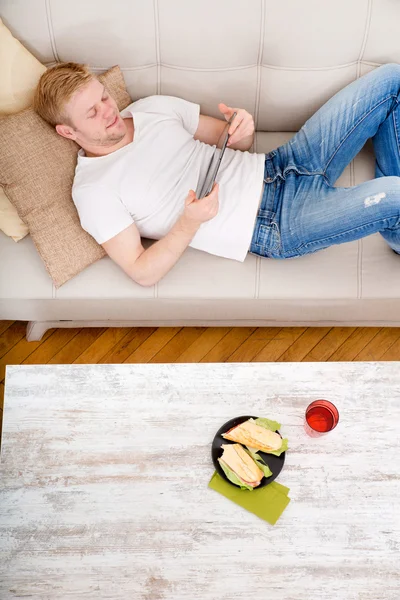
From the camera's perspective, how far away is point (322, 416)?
136cm

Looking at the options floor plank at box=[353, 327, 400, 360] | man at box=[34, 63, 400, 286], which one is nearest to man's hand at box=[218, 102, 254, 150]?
man at box=[34, 63, 400, 286]

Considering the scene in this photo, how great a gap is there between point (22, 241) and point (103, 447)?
647 mm

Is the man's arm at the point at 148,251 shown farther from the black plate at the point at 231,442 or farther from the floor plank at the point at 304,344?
the floor plank at the point at 304,344

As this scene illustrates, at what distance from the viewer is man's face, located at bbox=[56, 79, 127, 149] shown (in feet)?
4.62

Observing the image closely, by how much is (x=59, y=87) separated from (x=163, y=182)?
1.19ft

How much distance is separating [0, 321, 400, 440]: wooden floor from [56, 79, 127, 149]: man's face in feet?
2.47

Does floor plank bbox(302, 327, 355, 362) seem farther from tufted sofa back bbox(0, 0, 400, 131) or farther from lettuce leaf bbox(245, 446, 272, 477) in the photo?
tufted sofa back bbox(0, 0, 400, 131)

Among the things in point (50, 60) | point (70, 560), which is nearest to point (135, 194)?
point (50, 60)

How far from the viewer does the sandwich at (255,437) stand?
1.33 m

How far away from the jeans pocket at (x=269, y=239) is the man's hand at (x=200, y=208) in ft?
0.69

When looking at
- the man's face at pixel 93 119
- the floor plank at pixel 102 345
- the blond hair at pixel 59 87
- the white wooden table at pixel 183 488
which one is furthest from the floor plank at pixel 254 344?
the blond hair at pixel 59 87

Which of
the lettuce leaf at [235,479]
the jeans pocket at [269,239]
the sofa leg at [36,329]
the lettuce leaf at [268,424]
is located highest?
the jeans pocket at [269,239]

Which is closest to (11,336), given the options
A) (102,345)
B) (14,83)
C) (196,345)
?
(102,345)

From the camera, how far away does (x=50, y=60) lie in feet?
5.21
